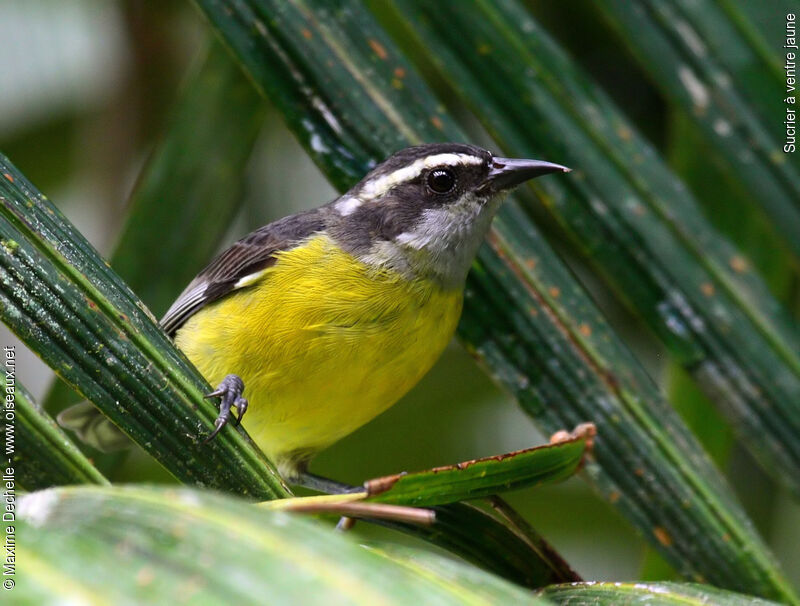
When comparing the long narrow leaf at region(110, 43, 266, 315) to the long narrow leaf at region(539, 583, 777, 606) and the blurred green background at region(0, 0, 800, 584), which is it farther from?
the long narrow leaf at region(539, 583, 777, 606)

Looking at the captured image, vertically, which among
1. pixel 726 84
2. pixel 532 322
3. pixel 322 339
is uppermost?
pixel 322 339

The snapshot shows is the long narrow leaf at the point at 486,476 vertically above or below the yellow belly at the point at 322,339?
below

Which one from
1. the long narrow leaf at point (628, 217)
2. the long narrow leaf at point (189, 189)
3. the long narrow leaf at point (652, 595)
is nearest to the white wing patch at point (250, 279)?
the long narrow leaf at point (189, 189)

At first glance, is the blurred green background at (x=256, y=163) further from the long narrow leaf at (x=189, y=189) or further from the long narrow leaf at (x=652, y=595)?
the long narrow leaf at (x=652, y=595)

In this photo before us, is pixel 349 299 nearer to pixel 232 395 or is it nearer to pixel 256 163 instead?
pixel 232 395

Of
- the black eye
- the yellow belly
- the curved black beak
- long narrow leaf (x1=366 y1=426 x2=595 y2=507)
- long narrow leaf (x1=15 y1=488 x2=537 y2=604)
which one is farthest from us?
the black eye

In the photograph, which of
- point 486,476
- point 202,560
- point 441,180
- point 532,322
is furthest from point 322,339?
point 202,560

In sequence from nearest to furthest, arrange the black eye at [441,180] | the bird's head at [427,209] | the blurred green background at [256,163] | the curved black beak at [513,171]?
the curved black beak at [513,171], the bird's head at [427,209], the black eye at [441,180], the blurred green background at [256,163]

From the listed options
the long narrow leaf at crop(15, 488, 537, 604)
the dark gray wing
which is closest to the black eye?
the dark gray wing
